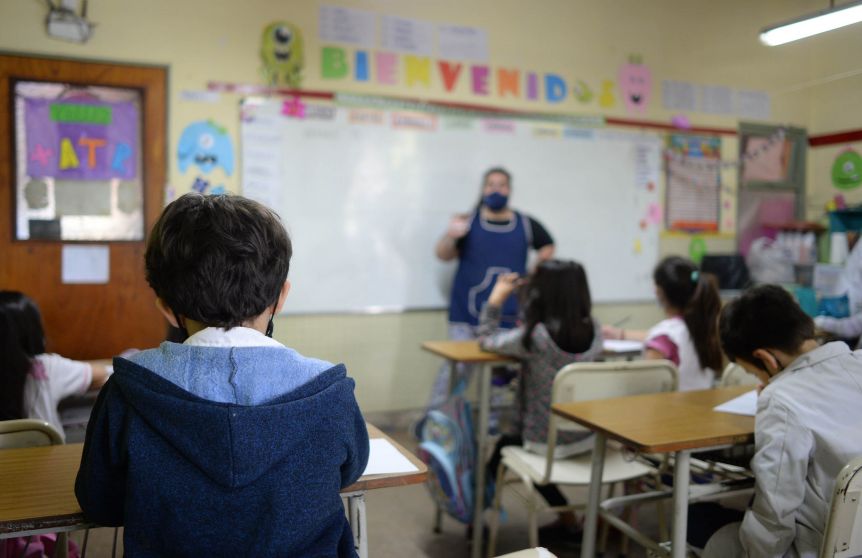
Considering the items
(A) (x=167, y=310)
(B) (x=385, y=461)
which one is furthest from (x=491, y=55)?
A: (A) (x=167, y=310)

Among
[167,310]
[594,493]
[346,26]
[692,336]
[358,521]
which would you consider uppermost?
[346,26]

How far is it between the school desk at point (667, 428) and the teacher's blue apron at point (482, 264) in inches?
80.0

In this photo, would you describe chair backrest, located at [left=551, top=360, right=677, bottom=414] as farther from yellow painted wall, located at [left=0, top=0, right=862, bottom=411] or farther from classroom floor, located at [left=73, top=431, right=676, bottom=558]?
yellow painted wall, located at [left=0, top=0, right=862, bottom=411]

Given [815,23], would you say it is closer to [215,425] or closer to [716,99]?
[716,99]

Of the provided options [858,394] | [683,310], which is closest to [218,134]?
[683,310]

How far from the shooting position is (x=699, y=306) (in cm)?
254

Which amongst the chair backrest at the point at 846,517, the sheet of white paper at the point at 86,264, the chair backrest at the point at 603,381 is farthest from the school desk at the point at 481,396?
the sheet of white paper at the point at 86,264

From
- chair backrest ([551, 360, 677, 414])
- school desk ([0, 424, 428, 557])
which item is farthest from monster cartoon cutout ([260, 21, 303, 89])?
school desk ([0, 424, 428, 557])

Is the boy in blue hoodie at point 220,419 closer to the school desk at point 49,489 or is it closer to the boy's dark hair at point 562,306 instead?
the school desk at point 49,489

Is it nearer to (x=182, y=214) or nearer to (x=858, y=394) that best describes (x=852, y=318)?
(x=858, y=394)

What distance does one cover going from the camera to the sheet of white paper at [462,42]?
4.17 m

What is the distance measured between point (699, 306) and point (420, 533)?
54.5 inches

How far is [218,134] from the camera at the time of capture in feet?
12.0

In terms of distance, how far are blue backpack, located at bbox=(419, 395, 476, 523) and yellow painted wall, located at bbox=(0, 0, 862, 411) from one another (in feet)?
5.02
